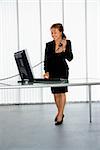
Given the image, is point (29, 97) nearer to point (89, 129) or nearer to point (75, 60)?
point (75, 60)

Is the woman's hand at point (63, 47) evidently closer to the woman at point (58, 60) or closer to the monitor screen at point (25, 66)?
the woman at point (58, 60)

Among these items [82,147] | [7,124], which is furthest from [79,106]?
[82,147]

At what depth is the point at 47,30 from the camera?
689 centimetres

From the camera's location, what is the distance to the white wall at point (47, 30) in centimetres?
684

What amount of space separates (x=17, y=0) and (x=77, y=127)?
142 inches

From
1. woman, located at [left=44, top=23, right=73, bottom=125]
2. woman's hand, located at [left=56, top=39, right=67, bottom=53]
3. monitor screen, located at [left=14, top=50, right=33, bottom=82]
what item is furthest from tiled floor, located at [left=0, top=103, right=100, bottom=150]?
woman's hand, located at [left=56, top=39, right=67, bottom=53]

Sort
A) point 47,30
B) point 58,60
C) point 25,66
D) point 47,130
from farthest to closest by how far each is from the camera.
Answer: point 47,30
point 58,60
point 47,130
point 25,66

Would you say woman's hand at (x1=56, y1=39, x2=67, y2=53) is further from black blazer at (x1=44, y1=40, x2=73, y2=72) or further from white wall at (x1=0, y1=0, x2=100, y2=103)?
white wall at (x1=0, y1=0, x2=100, y2=103)

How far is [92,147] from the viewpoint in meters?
3.24

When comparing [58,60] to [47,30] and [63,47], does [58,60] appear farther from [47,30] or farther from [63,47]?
[47,30]

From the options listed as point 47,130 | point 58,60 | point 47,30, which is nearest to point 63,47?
point 58,60

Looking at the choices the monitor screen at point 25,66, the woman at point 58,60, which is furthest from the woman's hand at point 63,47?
the monitor screen at point 25,66

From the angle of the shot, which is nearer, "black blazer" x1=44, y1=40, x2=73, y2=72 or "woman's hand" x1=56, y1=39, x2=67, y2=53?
"woman's hand" x1=56, y1=39, x2=67, y2=53

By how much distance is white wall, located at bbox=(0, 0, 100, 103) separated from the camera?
6.84 meters
